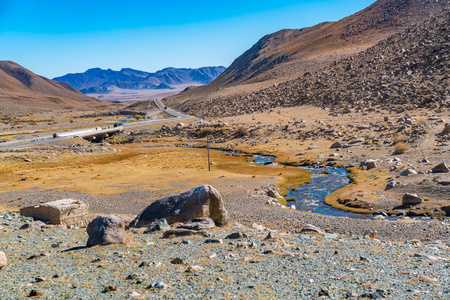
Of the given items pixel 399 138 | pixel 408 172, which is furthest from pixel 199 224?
pixel 399 138

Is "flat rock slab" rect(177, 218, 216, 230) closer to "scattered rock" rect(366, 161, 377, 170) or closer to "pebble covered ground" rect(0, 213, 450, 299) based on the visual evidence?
"pebble covered ground" rect(0, 213, 450, 299)

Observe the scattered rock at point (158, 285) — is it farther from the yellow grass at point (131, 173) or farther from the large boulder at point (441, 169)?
the large boulder at point (441, 169)

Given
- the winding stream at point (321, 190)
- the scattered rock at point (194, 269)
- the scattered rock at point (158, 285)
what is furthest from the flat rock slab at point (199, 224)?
the winding stream at point (321, 190)

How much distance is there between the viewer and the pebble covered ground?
489 inches

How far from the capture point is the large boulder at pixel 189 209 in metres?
24.5

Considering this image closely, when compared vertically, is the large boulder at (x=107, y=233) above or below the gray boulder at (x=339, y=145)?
above

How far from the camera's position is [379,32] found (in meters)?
164

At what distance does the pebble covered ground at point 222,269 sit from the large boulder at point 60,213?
17.9 ft

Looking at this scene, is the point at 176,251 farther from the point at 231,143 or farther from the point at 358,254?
the point at 231,143

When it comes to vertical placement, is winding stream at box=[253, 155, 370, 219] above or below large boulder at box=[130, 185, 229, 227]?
below

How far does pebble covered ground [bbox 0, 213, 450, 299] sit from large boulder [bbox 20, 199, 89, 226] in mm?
5448

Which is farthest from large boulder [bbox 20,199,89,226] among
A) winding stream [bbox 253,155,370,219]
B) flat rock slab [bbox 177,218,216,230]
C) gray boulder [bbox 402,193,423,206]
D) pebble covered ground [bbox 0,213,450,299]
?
gray boulder [bbox 402,193,423,206]

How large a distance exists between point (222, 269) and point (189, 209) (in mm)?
10041

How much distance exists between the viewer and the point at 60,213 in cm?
2606
